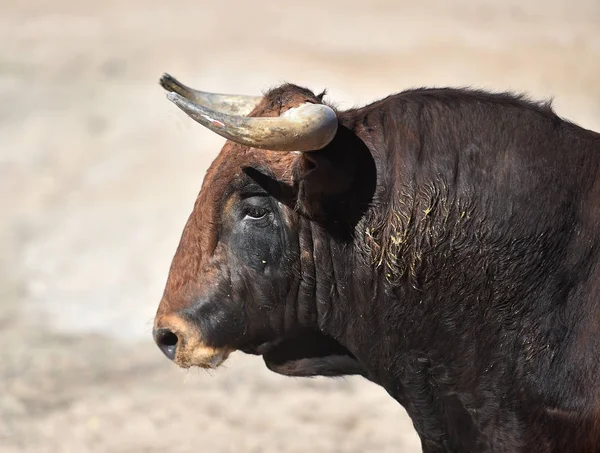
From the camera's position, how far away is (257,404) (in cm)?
965

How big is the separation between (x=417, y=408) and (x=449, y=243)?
94cm

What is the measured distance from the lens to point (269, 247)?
4992mm

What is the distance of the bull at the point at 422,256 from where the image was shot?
458 cm

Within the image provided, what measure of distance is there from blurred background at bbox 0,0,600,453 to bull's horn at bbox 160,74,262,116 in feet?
9.79

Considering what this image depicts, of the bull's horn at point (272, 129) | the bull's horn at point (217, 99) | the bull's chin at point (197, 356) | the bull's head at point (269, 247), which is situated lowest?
the bull's chin at point (197, 356)

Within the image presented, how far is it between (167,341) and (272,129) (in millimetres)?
1322

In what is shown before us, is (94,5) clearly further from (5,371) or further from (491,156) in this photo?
(491,156)

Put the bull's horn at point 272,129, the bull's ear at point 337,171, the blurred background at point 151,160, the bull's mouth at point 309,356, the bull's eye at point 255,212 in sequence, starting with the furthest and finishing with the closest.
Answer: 1. the blurred background at point 151,160
2. the bull's mouth at point 309,356
3. the bull's eye at point 255,212
4. the bull's ear at point 337,171
5. the bull's horn at point 272,129

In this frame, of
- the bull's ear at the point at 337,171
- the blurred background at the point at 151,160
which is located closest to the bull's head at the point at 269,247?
the bull's ear at the point at 337,171

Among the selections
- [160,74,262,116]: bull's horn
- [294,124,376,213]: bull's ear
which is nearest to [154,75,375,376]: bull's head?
[294,124,376,213]: bull's ear

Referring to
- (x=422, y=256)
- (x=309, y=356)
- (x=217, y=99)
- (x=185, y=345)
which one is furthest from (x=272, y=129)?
(x=309, y=356)

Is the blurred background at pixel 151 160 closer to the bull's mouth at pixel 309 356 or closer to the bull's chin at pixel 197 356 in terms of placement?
the bull's mouth at pixel 309 356

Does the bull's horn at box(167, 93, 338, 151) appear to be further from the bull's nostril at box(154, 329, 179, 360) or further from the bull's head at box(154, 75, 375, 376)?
the bull's nostril at box(154, 329, 179, 360)

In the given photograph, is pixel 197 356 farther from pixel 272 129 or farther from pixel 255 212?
pixel 272 129
